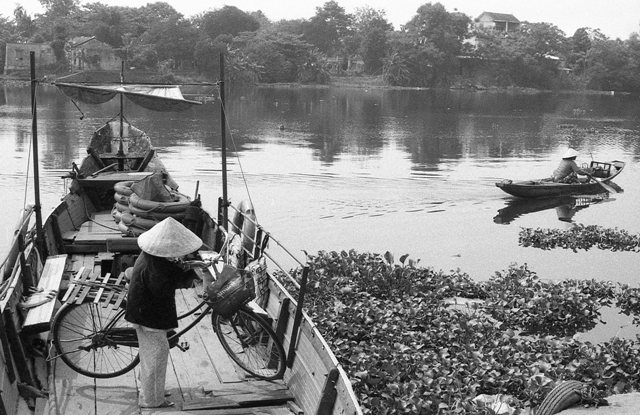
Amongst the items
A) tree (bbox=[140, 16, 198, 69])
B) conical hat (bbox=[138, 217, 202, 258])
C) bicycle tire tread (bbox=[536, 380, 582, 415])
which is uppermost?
tree (bbox=[140, 16, 198, 69])

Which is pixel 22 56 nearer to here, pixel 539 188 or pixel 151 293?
pixel 539 188

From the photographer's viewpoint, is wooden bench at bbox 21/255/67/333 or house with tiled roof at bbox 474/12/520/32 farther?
house with tiled roof at bbox 474/12/520/32

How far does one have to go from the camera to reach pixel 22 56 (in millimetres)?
92188

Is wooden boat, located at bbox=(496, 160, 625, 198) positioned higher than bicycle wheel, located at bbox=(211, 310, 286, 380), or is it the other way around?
bicycle wheel, located at bbox=(211, 310, 286, 380)

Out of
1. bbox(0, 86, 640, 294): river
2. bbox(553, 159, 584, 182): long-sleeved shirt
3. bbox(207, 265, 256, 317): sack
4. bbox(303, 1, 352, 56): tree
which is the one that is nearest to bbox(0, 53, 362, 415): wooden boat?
bbox(207, 265, 256, 317): sack

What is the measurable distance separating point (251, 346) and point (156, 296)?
1501mm

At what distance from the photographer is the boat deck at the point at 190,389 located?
723 centimetres

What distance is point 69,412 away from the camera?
7109mm

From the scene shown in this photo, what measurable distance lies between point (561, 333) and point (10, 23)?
372 feet

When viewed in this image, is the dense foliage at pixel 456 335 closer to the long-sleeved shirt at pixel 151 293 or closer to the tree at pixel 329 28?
the long-sleeved shirt at pixel 151 293

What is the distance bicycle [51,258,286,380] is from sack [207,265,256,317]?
149mm

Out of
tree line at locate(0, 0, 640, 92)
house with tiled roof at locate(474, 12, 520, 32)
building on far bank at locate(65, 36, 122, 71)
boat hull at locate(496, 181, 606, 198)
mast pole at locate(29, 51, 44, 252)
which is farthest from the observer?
house with tiled roof at locate(474, 12, 520, 32)

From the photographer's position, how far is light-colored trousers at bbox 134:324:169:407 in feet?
23.5

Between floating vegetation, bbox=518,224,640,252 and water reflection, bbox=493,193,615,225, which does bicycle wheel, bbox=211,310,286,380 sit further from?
water reflection, bbox=493,193,615,225
